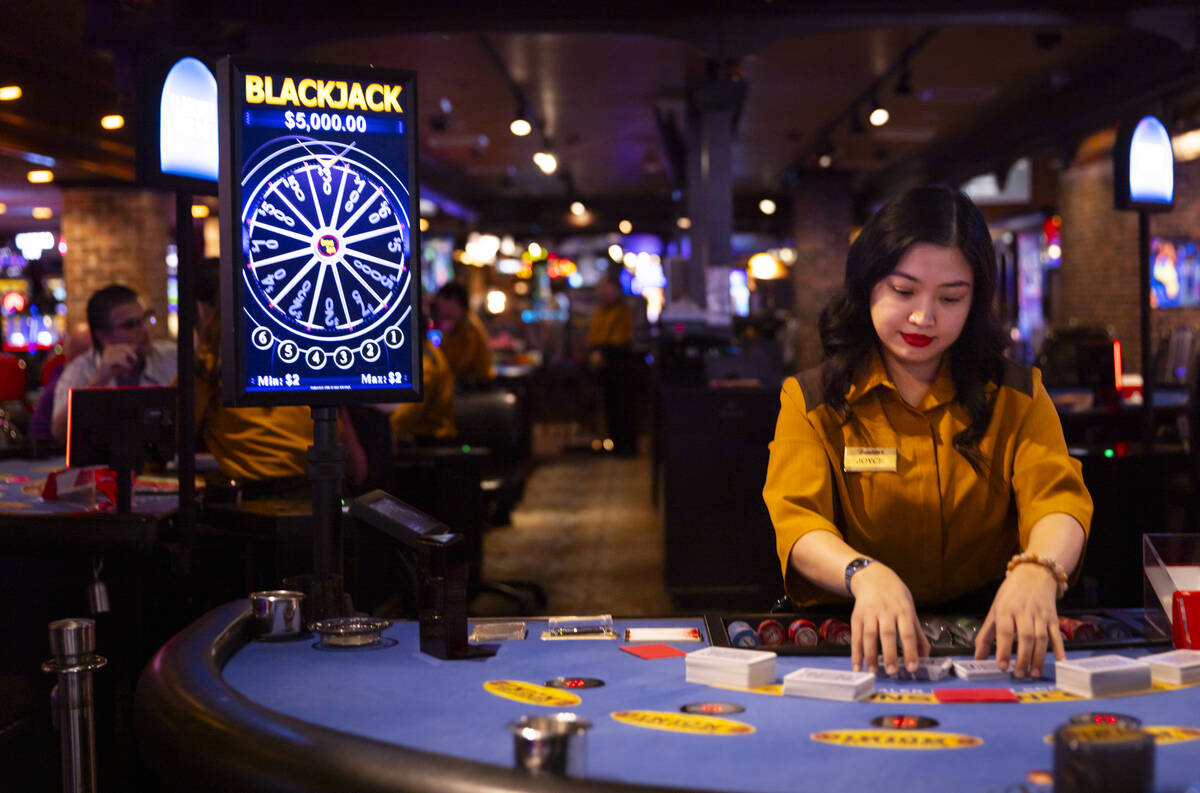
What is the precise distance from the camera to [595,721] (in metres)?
1.48

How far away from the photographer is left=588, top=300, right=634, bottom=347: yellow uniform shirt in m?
13.5

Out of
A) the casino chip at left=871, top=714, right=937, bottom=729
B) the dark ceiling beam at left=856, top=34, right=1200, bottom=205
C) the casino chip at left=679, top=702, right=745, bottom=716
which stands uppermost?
the dark ceiling beam at left=856, top=34, right=1200, bottom=205

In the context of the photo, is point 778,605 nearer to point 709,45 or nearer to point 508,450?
point 508,450

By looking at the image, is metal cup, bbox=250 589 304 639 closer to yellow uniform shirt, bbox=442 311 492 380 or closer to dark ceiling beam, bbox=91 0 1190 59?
dark ceiling beam, bbox=91 0 1190 59

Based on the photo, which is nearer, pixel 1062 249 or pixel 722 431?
pixel 722 431

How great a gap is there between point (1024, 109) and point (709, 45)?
6.61 metres

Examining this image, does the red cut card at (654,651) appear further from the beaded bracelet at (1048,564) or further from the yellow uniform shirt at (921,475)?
the beaded bracelet at (1048,564)

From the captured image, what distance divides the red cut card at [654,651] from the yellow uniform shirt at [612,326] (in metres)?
11.5

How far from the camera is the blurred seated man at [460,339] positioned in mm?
9391

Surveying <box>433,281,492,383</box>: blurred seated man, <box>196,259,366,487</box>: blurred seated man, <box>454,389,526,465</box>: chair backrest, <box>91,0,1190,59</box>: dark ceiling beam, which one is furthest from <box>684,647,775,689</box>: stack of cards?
<box>433,281,492,383</box>: blurred seated man

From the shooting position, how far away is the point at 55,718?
6.70ft

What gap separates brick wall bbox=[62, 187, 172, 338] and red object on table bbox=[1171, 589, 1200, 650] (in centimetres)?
1459

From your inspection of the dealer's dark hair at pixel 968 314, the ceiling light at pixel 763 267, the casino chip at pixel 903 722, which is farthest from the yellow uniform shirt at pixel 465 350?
the ceiling light at pixel 763 267

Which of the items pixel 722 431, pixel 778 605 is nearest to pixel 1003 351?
pixel 778 605
